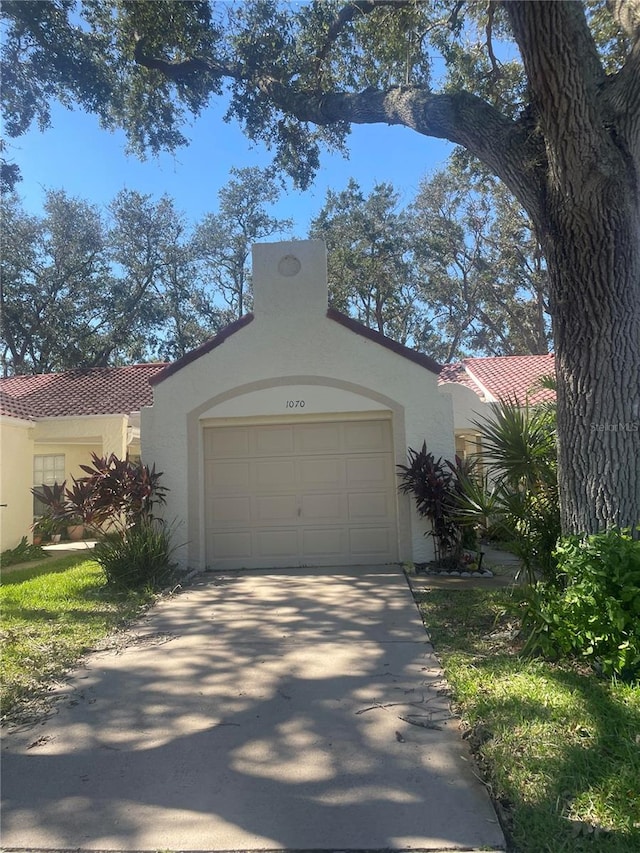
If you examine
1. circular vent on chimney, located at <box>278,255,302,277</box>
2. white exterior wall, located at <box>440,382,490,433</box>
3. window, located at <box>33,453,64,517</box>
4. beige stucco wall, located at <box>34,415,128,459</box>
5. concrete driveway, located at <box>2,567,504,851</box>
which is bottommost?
concrete driveway, located at <box>2,567,504,851</box>

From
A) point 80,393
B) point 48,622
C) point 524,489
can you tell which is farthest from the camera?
point 80,393

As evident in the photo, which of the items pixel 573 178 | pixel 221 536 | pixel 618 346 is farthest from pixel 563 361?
pixel 221 536

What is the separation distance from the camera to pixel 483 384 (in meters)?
17.8

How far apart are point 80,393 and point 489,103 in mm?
12977

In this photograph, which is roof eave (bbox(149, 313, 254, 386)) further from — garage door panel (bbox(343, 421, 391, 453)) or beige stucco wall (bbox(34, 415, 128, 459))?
beige stucco wall (bbox(34, 415, 128, 459))

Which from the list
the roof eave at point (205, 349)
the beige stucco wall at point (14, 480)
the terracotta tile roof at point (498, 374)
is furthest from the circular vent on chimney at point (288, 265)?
the terracotta tile roof at point (498, 374)

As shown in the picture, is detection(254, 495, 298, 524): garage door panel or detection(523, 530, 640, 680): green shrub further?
detection(254, 495, 298, 524): garage door panel

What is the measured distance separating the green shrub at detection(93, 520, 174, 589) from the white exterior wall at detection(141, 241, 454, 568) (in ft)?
3.71

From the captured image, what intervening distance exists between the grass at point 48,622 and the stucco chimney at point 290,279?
16.4 feet

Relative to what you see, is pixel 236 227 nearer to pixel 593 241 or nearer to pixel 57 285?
pixel 57 285

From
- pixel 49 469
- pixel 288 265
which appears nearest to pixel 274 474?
pixel 288 265

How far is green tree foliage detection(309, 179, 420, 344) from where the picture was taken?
2680 cm

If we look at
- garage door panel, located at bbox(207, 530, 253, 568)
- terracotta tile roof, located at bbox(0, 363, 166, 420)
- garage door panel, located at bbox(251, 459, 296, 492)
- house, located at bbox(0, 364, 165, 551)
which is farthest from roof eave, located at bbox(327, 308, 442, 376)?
terracotta tile roof, located at bbox(0, 363, 166, 420)

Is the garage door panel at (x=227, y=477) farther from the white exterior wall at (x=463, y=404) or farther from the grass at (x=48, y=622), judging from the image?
the white exterior wall at (x=463, y=404)
